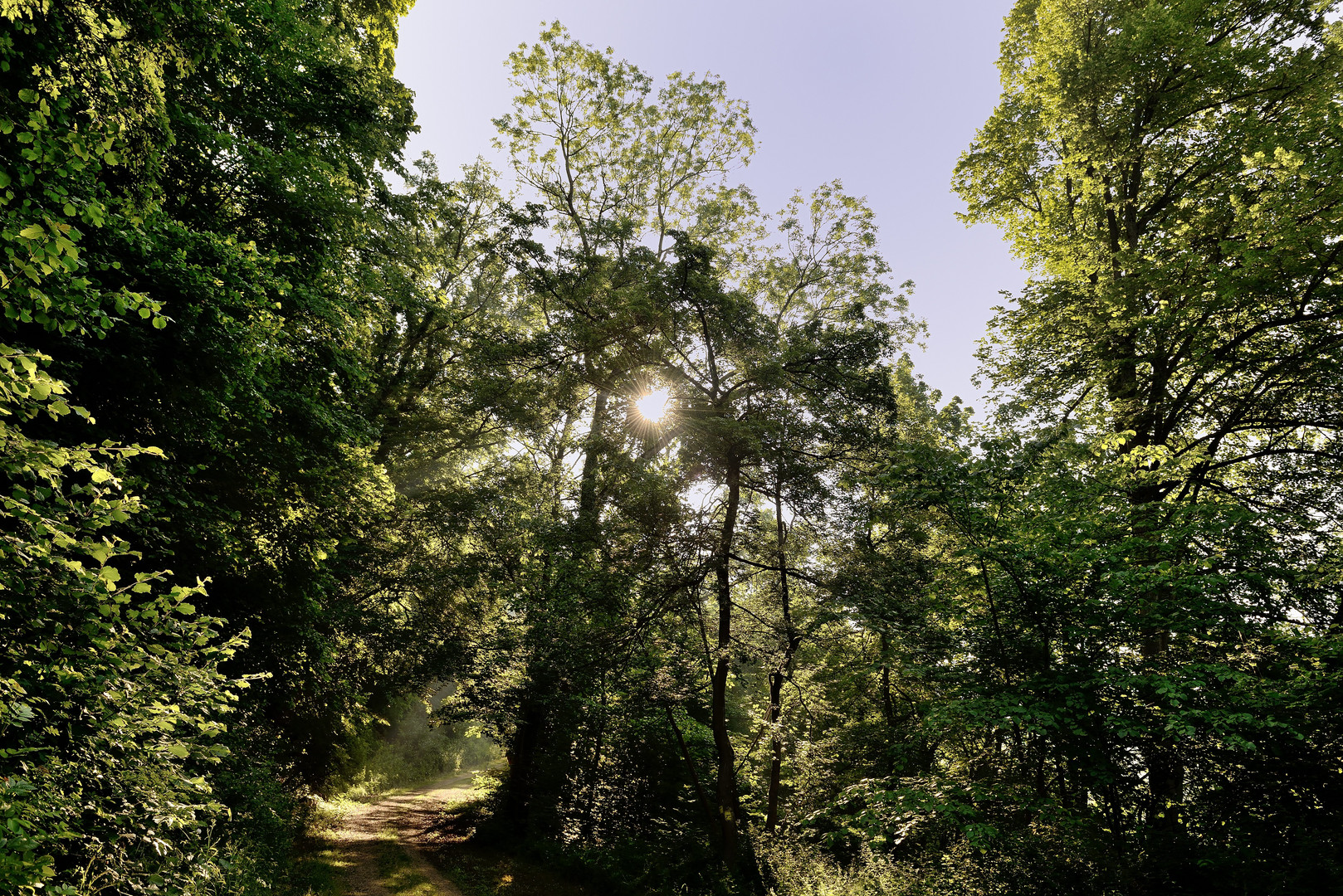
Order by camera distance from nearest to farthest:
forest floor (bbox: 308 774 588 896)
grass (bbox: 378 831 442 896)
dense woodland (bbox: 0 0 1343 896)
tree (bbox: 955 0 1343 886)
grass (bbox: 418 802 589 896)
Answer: dense woodland (bbox: 0 0 1343 896) < tree (bbox: 955 0 1343 886) < grass (bbox: 378 831 442 896) < forest floor (bbox: 308 774 588 896) < grass (bbox: 418 802 589 896)

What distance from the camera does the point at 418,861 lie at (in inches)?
509

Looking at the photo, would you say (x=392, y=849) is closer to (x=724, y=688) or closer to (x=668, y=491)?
(x=724, y=688)

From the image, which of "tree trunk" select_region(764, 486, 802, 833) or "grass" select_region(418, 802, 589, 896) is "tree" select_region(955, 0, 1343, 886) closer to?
"tree trunk" select_region(764, 486, 802, 833)

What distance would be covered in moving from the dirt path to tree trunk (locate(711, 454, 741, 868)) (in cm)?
570

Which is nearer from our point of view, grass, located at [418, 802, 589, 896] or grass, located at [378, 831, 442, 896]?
grass, located at [378, 831, 442, 896]

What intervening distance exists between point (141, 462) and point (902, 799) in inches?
415

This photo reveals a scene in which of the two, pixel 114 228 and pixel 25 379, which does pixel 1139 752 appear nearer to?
pixel 25 379

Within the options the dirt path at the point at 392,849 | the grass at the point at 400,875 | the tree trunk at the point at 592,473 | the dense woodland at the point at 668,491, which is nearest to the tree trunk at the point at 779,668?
the dense woodland at the point at 668,491

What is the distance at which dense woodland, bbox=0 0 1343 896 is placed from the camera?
453cm

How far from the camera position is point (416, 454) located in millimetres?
18328

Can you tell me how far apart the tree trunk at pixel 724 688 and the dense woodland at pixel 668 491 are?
4.2 inches

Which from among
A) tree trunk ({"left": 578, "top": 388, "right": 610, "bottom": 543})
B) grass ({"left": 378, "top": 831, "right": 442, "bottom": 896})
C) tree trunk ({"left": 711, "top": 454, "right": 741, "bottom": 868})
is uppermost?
tree trunk ({"left": 578, "top": 388, "right": 610, "bottom": 543})

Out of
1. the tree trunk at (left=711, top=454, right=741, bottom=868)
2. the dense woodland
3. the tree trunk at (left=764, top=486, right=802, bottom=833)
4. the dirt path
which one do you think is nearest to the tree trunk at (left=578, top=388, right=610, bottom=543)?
the dense woodland

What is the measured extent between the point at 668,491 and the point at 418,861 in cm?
1070
